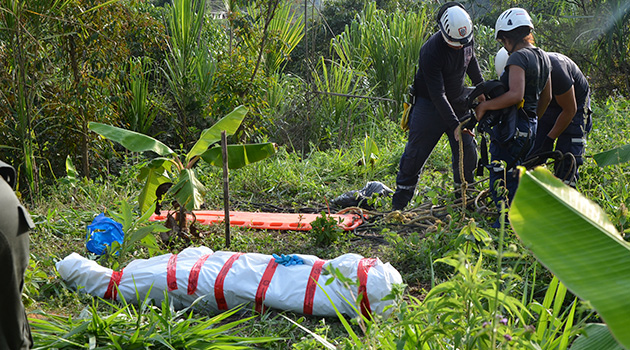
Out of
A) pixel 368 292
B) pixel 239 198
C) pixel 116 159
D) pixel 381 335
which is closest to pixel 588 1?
pixel 239 198

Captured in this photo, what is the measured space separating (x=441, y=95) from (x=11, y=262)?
3.95 m

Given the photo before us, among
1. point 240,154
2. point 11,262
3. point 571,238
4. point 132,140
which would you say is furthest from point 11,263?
point 240,154

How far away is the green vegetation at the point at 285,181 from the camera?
1856 mm

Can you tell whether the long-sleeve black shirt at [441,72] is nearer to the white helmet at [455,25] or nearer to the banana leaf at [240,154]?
the white helmet at [455,25]

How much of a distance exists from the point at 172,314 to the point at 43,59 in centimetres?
426

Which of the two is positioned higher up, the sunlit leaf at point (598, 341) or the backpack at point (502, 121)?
the backpack at point (502, 121)

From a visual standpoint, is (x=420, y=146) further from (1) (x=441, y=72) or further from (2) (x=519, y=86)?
(2) (x=519, y=86)

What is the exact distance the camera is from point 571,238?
5.45 feet

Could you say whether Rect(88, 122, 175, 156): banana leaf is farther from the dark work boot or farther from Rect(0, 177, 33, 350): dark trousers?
Rect(0, 177, 33, 350): dark trousers

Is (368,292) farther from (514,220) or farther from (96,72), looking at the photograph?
(96,72)

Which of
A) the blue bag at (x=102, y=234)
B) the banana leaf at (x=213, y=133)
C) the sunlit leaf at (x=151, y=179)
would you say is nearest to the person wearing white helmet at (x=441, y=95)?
the banana leaf at (x=213, y=133)

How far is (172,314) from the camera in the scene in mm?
3217

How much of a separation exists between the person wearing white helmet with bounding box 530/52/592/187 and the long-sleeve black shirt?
2.48 feet

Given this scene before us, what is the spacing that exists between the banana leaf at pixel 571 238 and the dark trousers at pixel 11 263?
1441 millimetres
